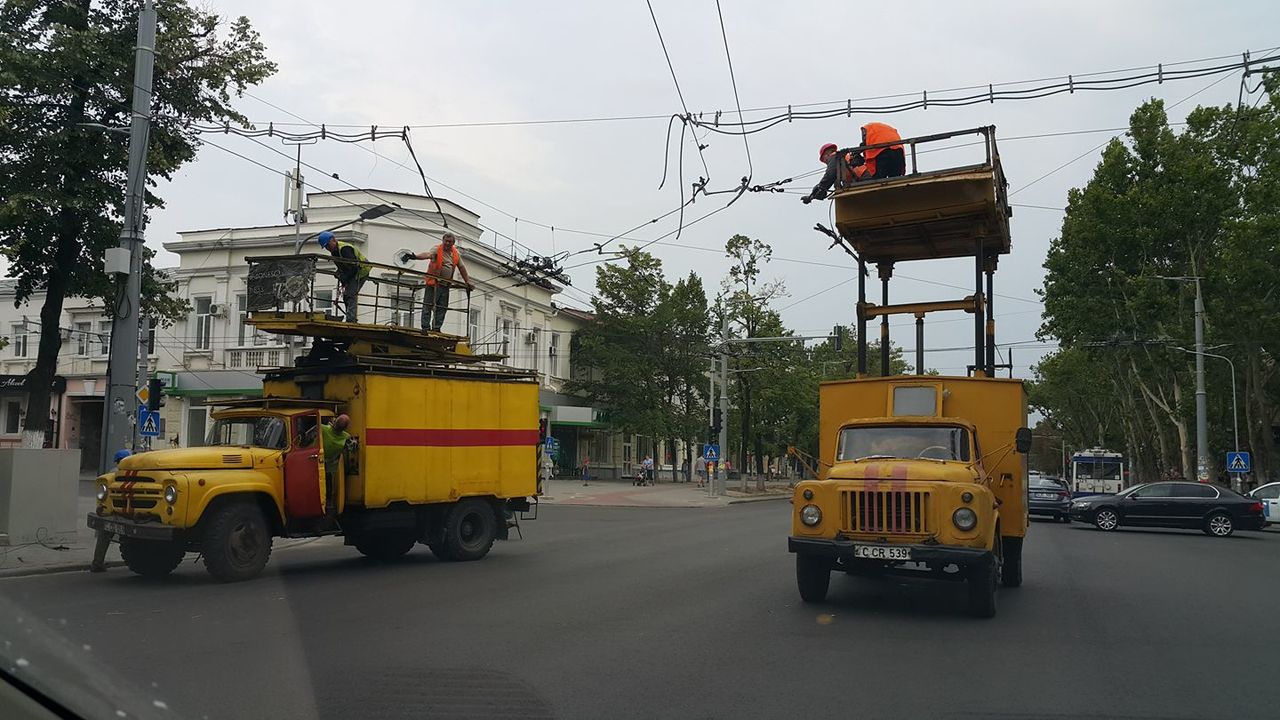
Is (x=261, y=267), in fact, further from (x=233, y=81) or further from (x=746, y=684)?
(x=746, y=684)

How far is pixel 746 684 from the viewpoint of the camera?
667cm

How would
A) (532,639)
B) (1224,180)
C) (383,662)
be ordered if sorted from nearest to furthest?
(383,662), (532,639), (1224,180)

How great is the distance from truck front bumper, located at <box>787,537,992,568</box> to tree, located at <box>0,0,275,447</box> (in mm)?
14073

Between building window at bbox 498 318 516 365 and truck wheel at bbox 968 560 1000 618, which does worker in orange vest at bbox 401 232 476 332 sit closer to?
truck wheel at bbox 968 560 1000 618

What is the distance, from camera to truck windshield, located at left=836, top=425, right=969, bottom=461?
10.8 metres

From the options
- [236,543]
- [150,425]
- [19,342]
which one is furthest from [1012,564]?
[19,342]

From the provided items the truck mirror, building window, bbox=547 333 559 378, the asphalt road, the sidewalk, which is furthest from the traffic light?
building window, bbox=547 333 559 378

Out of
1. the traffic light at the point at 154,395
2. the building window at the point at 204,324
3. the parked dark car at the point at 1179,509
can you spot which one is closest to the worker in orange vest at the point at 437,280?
the traffic light at the point at 154,395

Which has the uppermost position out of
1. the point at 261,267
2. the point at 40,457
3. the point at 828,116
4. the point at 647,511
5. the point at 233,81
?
the point at 233,81

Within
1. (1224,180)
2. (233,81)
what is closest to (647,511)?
(233,81)

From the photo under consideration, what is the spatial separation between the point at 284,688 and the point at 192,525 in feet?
18.2

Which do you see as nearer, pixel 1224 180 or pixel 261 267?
pixel 261 267

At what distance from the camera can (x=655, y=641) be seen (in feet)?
26.7

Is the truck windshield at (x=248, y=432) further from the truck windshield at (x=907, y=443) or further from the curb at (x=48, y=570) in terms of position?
the truck windshield at (x=907, y=443)
